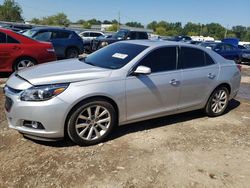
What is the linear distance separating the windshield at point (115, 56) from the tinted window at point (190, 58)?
760 millimetres

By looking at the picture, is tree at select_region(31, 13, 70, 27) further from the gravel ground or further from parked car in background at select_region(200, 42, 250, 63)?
the gravel ground

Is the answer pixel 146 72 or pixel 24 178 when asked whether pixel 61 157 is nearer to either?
pixel 24 178

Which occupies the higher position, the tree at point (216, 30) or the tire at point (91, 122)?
the tree at point (216, 30)

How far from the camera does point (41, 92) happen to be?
407 centimetres

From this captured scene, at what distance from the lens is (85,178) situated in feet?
11.9

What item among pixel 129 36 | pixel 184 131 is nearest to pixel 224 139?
pixel 184 131

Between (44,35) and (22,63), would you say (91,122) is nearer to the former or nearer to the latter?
(22,63)

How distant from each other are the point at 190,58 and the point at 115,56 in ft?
4.66

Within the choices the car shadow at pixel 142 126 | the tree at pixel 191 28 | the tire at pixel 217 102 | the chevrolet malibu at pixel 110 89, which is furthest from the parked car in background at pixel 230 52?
the tree at pixel 191 28

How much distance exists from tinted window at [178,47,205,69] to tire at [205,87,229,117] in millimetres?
727

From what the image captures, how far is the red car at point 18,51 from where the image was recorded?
28.6 feet

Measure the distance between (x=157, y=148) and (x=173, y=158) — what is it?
0.35 metres

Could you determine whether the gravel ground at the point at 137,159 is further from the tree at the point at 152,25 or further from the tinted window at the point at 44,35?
the tree at the point at 152,25

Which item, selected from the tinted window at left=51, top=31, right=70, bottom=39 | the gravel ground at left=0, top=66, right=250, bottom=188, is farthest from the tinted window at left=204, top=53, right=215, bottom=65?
the tinted window at left=51, top=31, right=70, bottom=39
